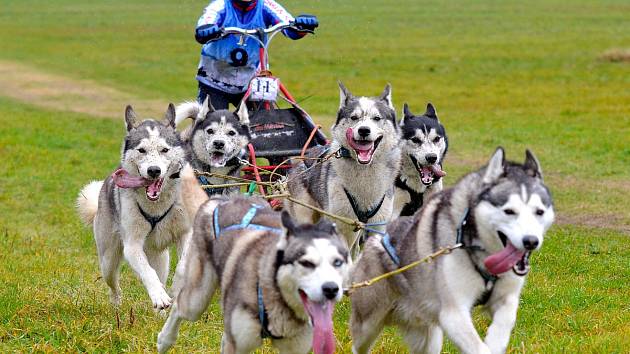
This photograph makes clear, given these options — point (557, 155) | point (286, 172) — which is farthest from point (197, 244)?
point (557, 155)

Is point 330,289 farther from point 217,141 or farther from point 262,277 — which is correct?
point 217,141

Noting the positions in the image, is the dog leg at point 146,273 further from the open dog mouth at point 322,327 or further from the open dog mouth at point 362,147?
the open dog mouth at point 322,327

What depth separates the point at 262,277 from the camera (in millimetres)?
4801

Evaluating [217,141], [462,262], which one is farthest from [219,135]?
[462,262]

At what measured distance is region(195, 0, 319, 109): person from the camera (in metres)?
8.59

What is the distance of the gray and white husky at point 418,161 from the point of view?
26.6 ft

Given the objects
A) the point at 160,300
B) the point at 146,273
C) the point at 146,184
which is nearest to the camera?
the point at 160,300

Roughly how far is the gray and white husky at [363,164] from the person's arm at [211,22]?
46.0 inches

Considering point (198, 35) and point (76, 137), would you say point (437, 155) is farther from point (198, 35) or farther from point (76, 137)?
point (76, 137)

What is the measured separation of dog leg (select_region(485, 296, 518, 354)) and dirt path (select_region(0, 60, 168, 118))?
1702cm

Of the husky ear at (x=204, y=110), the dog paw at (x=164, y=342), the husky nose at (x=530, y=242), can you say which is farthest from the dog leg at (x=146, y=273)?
the husky nose at (x=530, y=242)

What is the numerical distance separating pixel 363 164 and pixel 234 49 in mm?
1832

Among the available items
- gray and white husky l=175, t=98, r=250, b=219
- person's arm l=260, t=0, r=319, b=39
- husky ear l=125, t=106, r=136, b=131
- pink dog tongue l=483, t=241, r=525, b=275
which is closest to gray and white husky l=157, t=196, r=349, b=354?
pink dog tongue l=483, t=241, r=525, b=275

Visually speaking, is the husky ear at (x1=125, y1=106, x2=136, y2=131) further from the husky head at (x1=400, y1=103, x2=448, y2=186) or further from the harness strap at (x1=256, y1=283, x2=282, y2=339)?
the harness strap at (x1=256, y1=283, x2=282, y2=339)
